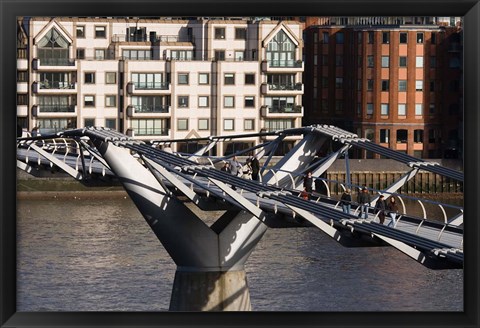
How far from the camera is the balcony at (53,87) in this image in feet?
124

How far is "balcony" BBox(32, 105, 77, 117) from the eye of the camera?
37.8m

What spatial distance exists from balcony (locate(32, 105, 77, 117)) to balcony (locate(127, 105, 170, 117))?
1.51 metres

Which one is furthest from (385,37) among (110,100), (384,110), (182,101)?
(110,100)

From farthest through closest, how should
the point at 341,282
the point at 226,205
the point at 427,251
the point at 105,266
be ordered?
the point at 105,266 < the point at 341,282 < the point at 226,205 < the point at 427,251

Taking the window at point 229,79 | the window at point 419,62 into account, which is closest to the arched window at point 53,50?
the window at point 229,79

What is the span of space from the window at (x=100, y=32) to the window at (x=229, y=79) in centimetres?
342

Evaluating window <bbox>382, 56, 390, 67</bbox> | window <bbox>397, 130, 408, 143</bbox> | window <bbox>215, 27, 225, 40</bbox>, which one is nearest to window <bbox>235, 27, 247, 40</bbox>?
window <bbox>215, 27, 225, 40</bbox>

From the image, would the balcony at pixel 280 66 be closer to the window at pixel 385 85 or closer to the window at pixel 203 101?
the window at pixel 203 101

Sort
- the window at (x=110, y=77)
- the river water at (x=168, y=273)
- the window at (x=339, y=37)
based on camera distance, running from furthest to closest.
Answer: the window at (x=339, y=37), the window at (x=110, y=77), the river water at (x=168, y=273)

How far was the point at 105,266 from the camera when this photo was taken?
25016mm
